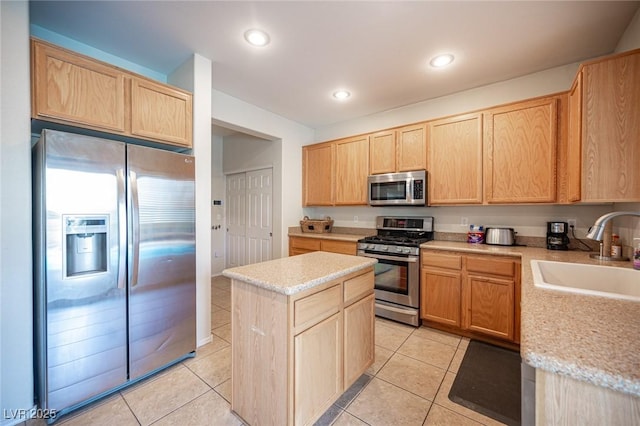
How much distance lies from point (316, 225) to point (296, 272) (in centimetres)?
251

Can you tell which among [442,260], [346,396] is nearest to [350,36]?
[442,260]

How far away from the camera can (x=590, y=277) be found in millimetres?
1644

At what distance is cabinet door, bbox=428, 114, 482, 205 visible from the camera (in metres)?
2.79

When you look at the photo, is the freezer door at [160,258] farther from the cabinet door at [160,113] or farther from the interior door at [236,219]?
the interior door at [236,219]

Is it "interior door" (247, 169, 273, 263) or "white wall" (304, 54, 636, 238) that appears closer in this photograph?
"white wall" (304, 54, 636, 238)

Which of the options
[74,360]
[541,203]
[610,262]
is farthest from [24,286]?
[541,203]

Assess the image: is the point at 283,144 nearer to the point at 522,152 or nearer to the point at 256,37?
the point at 256,37

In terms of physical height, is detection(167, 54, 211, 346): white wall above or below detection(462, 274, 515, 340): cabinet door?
above

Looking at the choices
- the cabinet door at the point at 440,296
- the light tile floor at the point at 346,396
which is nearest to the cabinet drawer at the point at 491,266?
the cabinet door at the point at 440,296

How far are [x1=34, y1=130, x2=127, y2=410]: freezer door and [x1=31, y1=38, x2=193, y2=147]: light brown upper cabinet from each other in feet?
0.85

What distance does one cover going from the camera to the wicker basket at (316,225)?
4062 mm

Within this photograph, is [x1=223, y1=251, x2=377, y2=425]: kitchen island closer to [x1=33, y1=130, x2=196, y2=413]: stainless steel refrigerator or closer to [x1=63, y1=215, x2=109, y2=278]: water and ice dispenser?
[x1=33, y1=130, x2=196, y2=413]: stainless steel refrigerator

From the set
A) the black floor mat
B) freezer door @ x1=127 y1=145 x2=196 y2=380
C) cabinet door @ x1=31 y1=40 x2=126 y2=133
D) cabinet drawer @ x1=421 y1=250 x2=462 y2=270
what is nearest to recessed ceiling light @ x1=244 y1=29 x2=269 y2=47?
cabinet door @ x1=31 y1=40 x2=126 y2=133

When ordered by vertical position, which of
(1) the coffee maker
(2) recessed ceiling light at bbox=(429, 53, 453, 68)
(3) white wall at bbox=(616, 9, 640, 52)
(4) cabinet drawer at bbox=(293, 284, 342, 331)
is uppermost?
(2) recessed ceiling light at bbox=(429, 53, 453, 68)
